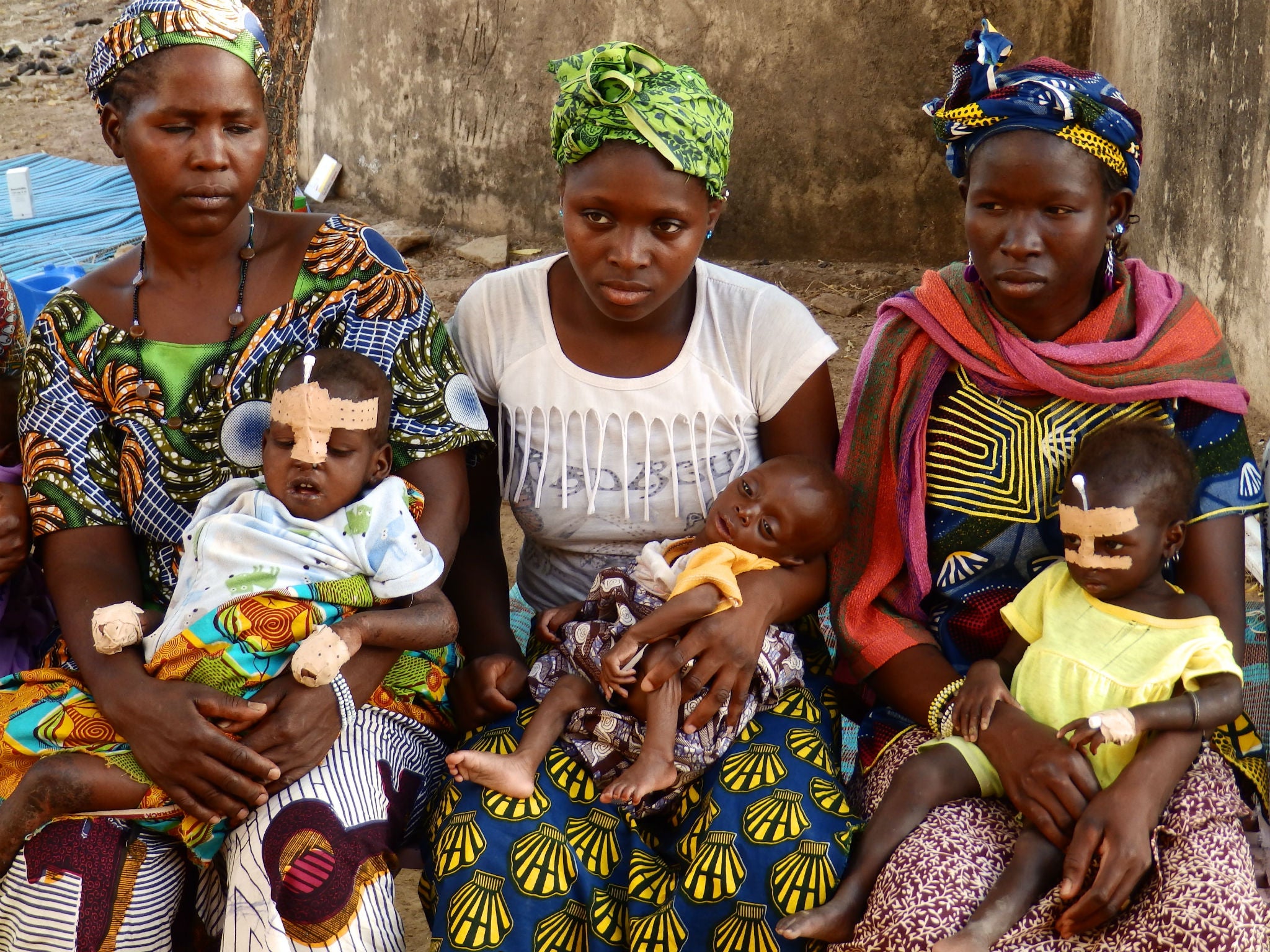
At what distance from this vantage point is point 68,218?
24.7 ft

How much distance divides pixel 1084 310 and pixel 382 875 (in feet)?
5.53

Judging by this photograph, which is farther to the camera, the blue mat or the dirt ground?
the blue mat

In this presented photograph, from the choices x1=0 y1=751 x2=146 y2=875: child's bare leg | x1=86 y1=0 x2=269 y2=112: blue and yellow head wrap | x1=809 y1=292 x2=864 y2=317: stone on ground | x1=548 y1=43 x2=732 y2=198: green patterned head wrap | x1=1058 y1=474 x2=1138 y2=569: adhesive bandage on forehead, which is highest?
x1=86 y1=0 x2=269 y2=112: blue and yellow head wrap

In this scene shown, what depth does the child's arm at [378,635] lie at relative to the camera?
2.17m

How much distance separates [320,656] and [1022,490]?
134 centimetres

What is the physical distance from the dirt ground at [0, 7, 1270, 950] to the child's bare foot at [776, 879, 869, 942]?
1.36 m

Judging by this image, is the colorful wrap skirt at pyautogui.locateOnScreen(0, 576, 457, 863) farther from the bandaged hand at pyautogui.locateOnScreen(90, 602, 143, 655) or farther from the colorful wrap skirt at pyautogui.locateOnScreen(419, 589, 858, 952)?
the colorful wrap skirt at pyautogui.locateOnScreen(419, 589, 858, 952)

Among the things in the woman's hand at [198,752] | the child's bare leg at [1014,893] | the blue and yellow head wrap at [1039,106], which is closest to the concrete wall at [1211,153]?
the blue and yellow head wrap at [1039,106]

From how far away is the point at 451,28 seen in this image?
7457 millimetres

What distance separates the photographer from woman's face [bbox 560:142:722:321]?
2.43 metres

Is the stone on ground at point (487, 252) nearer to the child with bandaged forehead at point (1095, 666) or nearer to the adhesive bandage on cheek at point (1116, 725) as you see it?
the child with bandaged forehead at point (1095, 666)

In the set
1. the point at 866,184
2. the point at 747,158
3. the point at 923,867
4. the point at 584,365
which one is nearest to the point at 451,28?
the point at 747,158

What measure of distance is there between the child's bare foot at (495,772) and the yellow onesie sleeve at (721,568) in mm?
433

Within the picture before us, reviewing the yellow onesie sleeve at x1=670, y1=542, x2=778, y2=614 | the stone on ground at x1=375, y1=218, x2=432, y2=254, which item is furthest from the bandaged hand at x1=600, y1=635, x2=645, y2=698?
the stone on ground at x1=375, y1=218, x2=432, y2=254
